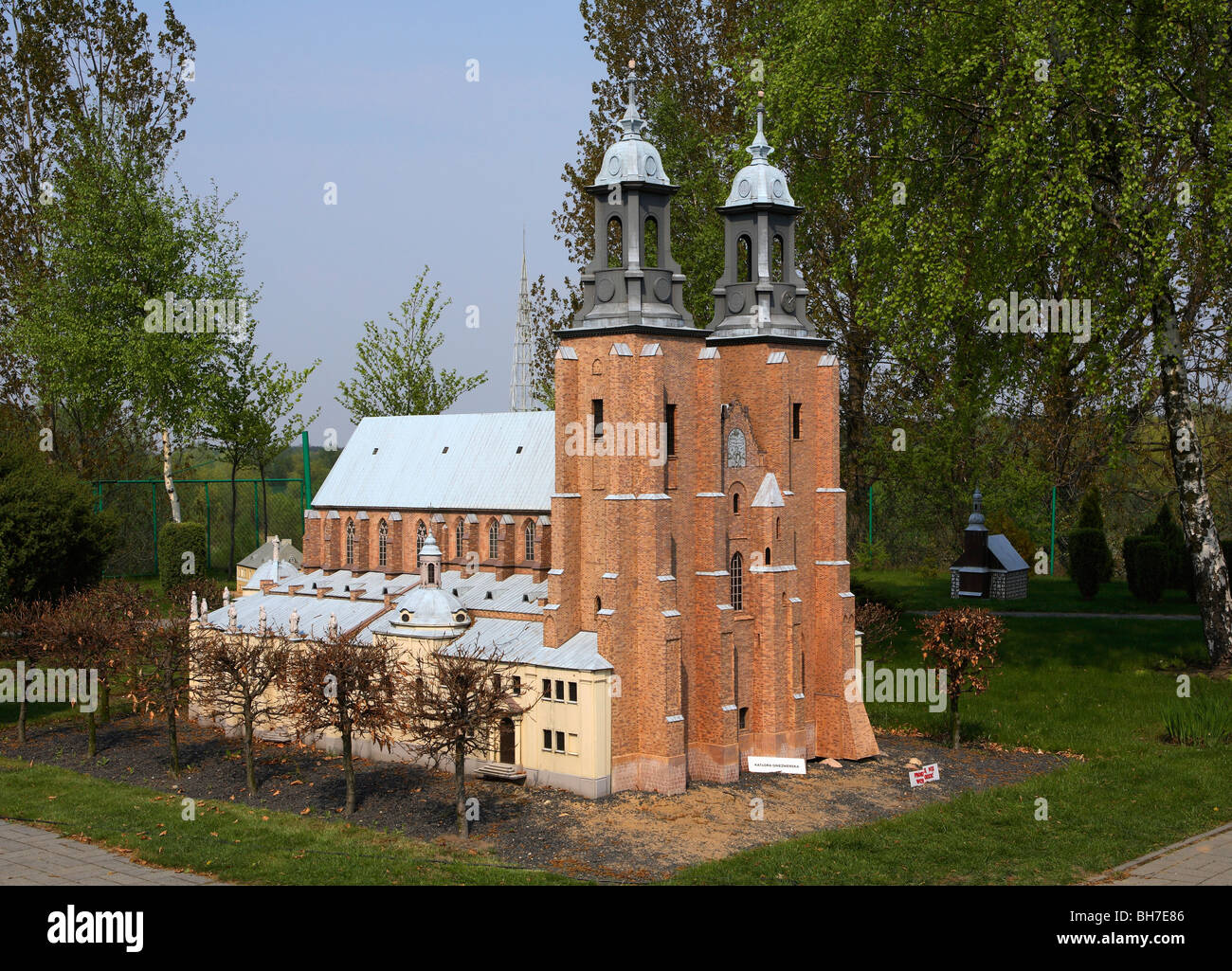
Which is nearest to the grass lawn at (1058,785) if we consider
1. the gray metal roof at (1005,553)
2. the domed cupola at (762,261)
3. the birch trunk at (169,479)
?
the gray metal roof at (1005,553)

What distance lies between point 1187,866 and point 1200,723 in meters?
12.6

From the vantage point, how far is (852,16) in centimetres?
4231

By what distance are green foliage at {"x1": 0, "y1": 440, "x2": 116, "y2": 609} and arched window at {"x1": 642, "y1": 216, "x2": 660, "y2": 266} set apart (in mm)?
25480

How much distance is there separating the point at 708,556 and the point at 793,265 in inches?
383

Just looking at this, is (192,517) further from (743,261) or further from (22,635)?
(743,261)

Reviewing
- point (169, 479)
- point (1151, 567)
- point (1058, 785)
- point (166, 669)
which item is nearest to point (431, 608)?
point (166, 669)

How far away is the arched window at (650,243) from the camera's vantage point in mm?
33812

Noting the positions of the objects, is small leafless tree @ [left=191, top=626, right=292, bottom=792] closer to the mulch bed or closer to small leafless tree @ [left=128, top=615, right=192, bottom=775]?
small leafless tree @ [left=128, top=615, right=192, bottom=775]

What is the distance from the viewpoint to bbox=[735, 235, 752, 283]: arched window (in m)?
36.4

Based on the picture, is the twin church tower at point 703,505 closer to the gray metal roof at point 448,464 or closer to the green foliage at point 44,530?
the gray metal roof at point 448,464

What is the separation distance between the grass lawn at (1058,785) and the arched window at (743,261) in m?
15.8

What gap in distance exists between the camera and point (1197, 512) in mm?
39250

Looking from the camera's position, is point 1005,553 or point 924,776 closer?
point 924,776

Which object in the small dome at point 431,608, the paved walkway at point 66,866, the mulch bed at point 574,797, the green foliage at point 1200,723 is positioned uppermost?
the small dome at point 431,608
